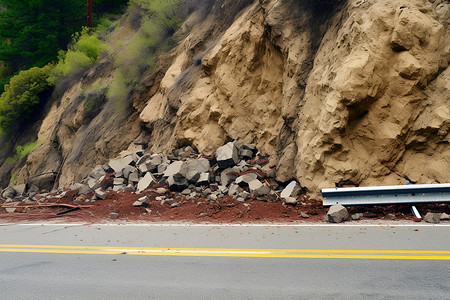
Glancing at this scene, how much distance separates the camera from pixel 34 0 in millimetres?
27406

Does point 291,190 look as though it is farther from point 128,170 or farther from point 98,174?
point 98,174

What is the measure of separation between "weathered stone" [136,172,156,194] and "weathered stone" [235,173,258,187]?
3.09 meters

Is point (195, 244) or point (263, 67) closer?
point (195, 244)

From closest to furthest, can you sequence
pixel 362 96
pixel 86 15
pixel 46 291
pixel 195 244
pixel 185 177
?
pixel 46 291 < pixel 195 244 < pixel 362 96 < pixel 185 177 < pixel 86 15

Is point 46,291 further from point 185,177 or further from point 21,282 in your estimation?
point 185,177

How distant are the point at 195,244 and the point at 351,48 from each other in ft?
23.4

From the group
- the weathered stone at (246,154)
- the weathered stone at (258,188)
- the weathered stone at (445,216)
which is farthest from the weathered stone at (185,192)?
the weathered stone at (445,216)

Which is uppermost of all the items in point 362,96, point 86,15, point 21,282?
point 86,15

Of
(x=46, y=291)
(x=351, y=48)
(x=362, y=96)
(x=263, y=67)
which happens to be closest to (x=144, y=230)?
(x=46, y=291)

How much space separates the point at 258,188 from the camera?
962 cm

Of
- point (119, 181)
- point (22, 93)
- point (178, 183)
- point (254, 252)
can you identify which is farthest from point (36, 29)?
point (254, 252)

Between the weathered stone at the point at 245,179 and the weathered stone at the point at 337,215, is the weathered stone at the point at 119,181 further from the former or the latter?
the weathered stone at the point at 337,215

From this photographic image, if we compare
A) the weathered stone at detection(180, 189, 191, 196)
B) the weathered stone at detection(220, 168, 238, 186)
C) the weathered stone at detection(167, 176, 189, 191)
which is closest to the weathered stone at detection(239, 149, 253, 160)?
the weathered stone at detection(220, 168, 238, 186)

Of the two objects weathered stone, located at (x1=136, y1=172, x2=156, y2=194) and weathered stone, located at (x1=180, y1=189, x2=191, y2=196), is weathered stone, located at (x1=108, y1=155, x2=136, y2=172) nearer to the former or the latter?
weathered stone, located at (x1=136, y1=172, x2=156, y2=194)
